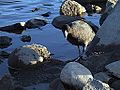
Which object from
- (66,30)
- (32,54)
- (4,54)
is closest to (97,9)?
(66,30)

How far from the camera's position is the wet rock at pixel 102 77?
9.52 m

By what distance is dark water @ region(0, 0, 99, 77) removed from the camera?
44.7ft

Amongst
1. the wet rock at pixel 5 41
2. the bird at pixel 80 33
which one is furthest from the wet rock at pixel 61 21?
the wet rock at pixel 5 41

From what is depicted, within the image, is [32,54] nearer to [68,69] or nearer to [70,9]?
[68,69]

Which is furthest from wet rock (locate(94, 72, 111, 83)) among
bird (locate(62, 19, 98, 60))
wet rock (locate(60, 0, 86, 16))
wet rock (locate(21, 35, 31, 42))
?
wet rock (locate(60, 0, 86, 16))

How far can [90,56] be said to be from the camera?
37.9 feet

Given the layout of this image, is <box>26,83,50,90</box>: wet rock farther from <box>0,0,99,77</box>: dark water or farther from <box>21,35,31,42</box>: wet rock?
<box>21,35,31,42</box>: wet rock

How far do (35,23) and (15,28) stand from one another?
1.04 meters

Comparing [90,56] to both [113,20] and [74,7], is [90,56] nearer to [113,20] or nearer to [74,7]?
[113,20]

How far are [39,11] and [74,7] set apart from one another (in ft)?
6.33

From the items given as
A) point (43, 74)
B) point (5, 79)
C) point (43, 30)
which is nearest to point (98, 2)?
point (43, 30)

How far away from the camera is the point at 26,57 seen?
38.5ft

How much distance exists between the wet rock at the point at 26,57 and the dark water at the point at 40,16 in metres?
0.44

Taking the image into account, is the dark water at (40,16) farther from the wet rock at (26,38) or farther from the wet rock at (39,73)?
the wet rock at (39,73)
